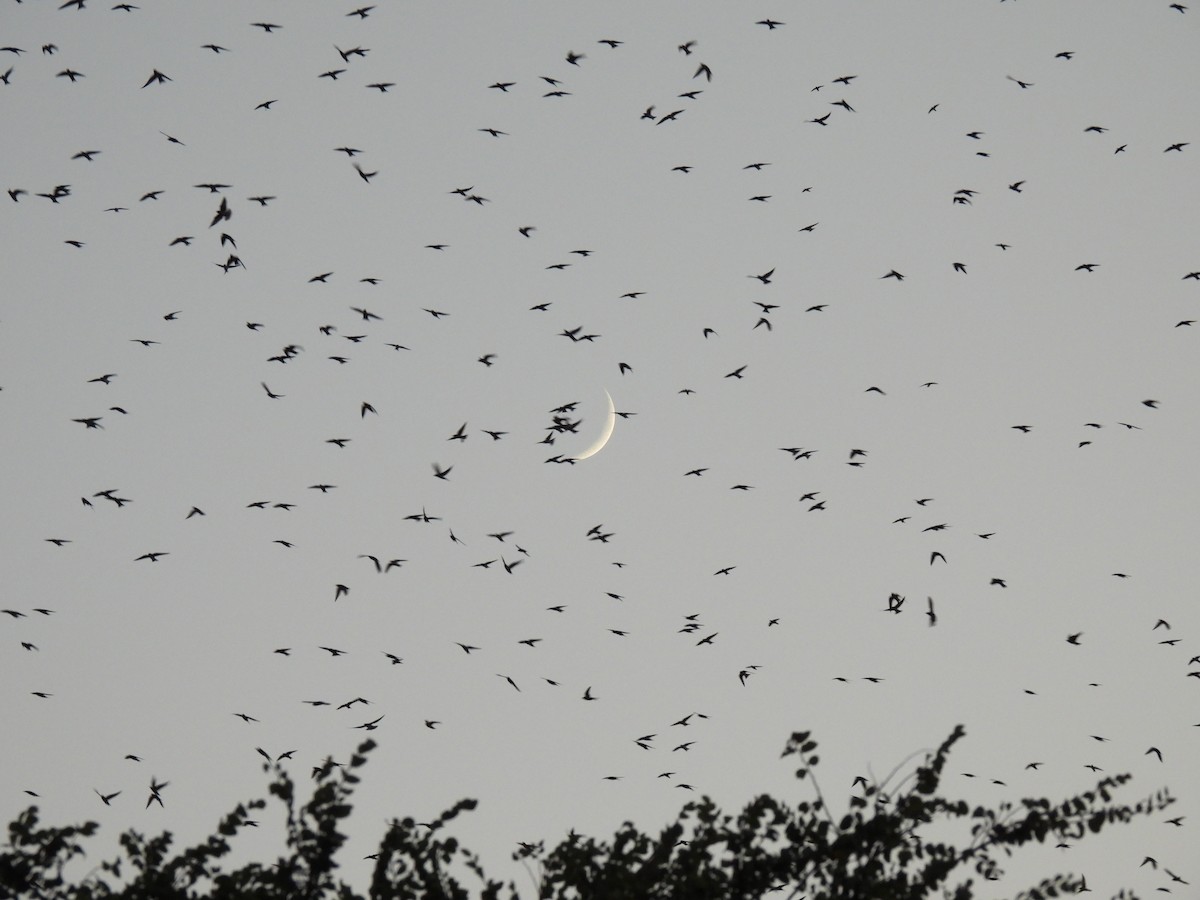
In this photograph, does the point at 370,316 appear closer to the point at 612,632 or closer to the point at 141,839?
the point at 612,632

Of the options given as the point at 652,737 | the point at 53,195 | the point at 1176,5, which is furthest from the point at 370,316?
the point at 1176,5

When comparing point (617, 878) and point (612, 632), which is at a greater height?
point (617, 878)

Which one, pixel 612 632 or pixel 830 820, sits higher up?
pixel 830 820

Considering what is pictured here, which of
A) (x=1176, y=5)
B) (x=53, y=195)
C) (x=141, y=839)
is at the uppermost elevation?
(x=1176, y=5)

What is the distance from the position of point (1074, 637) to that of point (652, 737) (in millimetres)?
10195

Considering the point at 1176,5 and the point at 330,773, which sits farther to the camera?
the point at 1176,5

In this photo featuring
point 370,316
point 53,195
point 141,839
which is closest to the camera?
point 141,839

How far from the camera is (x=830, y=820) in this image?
19922 millimetres

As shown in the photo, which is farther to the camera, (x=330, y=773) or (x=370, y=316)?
(x=370, y=316)

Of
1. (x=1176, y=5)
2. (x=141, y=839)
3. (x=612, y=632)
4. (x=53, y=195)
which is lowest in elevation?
(x=612, y=632)

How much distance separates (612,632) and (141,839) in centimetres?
1722

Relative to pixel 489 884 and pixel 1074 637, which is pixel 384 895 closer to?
pixel 489 884

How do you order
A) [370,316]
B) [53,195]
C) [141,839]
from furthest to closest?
[370,316]
[53,195]
[141,839]

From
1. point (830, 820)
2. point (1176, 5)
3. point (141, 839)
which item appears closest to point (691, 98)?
point (1176, 5)
